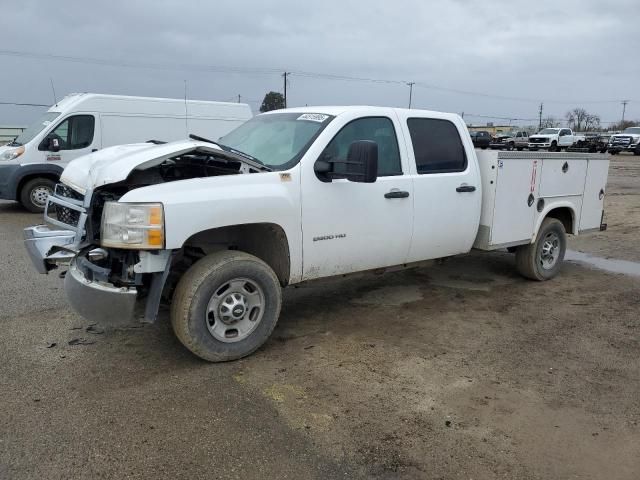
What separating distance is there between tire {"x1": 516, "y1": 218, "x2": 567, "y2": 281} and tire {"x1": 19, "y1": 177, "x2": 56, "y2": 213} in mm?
9475

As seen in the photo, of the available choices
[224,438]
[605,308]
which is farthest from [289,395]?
[605,308]

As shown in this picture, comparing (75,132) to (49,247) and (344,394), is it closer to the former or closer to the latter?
(49,247)

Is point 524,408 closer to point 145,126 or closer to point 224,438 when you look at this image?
point 224,438

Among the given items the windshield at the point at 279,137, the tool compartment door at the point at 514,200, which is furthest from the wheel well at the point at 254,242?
the tool compartment door at the point at 514,200

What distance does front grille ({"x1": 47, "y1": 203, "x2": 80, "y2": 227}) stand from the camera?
4.23 meters

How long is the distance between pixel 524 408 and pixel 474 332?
1361 mm

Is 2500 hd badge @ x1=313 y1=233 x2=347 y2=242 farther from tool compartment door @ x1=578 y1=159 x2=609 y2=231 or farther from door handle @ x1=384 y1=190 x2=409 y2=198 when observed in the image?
tool compartment door @ x1=578 y1=159 x2=609 y2=231

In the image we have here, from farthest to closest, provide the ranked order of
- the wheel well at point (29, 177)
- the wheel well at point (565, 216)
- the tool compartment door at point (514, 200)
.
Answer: the wheel well at point (29, 177)
the wheel well at point (565, 216)
the tool compartment door at point (514, 200)

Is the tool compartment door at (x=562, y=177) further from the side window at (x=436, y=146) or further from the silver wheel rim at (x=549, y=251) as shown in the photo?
the side window at (x=436, y=146)

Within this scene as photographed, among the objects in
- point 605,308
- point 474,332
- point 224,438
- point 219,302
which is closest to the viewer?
point 224,438

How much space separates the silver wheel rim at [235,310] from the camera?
13.1 ft

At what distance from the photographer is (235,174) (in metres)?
4.19

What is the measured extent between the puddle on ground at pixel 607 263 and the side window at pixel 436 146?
3.24m

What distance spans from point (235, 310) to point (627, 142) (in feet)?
142
